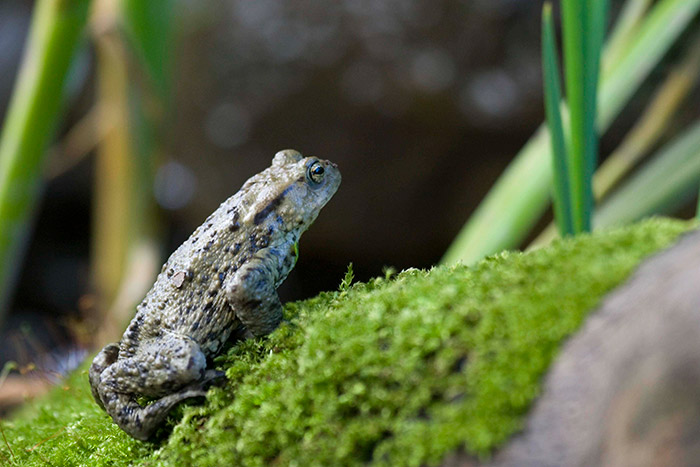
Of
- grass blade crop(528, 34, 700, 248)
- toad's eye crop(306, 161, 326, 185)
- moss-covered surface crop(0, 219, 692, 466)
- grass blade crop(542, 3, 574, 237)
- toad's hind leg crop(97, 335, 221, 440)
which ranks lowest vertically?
toad's hind leg crop(97, 335, 221, 440)

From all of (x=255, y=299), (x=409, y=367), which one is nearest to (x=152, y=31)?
(x=255, y=299)

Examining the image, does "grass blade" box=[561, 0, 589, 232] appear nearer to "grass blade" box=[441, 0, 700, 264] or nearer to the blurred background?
"grass blade" box=[441, 0, 700, 264]

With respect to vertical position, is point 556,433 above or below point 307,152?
below

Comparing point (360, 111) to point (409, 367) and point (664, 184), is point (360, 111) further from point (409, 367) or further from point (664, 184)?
point (409, 367)

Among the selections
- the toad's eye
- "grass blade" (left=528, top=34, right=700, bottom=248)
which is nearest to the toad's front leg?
the toad's eye

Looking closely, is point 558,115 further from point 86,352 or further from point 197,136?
point 197,136

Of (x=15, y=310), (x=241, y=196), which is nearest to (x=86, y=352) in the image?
(x=241, y=196)

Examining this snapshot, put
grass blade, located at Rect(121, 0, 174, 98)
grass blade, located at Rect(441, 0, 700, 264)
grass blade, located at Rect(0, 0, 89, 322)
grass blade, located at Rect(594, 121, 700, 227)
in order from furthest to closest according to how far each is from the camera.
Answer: grass blade, located at Rect(121, 0, 174, 98) → grass blade, located at Rect(0, 0, 89, 322) → grass blade, located at Rect(441, 0, 700, 264) → grass blade, located at Rect(594, 121, 700, 227)
